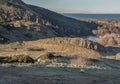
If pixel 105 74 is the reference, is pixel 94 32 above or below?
below

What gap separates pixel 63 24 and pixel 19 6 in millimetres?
15577

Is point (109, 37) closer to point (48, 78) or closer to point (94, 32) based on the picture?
point (94, 32)

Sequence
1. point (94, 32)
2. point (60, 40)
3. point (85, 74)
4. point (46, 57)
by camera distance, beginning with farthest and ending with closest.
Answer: point (94, 32) < point (60, 40) < point (46, 57) < point (85, 74)

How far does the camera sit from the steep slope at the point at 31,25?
70125 mm

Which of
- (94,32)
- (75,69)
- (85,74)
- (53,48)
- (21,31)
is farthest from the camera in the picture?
(94,32)

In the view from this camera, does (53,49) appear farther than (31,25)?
No

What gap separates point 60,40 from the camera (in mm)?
55156

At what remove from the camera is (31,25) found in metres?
76.6

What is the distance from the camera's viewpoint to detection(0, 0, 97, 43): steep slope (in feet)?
230

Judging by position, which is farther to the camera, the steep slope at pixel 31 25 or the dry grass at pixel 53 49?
the steep slope at pixel 31 25

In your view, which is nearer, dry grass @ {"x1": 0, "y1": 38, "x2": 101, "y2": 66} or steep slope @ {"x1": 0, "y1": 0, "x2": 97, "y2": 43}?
dry grass @ {"x1": 0, "y1": 38, "x2": 101, "y2": 66}

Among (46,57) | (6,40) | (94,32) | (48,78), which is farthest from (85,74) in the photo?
(94,32)

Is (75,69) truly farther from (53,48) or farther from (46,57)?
(53,48)

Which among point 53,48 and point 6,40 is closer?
point 53,48
